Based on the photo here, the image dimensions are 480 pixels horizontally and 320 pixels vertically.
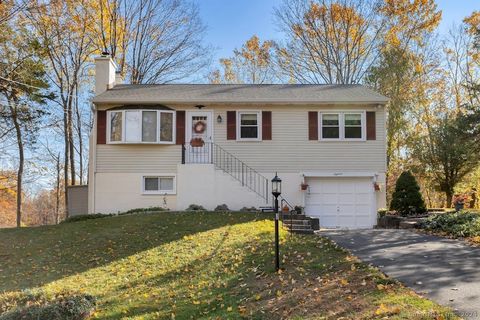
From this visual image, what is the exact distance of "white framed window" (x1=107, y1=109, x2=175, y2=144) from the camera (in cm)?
1633

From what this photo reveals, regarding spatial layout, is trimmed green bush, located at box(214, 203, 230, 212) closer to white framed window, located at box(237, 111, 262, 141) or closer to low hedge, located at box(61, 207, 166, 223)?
low hedge, located at box(61, 207, 166, 223)

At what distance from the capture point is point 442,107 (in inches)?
1029

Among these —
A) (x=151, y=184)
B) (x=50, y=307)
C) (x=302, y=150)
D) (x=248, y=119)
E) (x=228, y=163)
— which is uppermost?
(x=248, y=119)

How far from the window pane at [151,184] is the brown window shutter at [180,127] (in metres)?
1.75

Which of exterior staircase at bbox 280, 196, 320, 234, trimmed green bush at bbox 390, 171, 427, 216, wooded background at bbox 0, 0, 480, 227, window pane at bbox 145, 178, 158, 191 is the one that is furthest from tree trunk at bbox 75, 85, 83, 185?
trimmed green bush at bbox 390, 171, 427, 216

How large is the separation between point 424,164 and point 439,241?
12985 mm

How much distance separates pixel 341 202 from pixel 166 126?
7309mm

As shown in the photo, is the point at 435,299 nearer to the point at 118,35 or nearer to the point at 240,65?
the point at 118,35

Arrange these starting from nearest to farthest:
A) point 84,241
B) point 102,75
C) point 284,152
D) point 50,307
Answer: point 50,307
point 84,241
point 284,152
point 102,75

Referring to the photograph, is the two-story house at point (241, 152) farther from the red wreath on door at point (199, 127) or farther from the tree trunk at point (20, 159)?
the tree trunk at point (20, 159)

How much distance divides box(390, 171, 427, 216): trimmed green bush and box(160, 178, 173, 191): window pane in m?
8.48

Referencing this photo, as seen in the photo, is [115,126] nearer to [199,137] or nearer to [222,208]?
[199,137]

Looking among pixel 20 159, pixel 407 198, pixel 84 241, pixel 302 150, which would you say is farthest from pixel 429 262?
pixel 20 159

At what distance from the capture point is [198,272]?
8.62m
